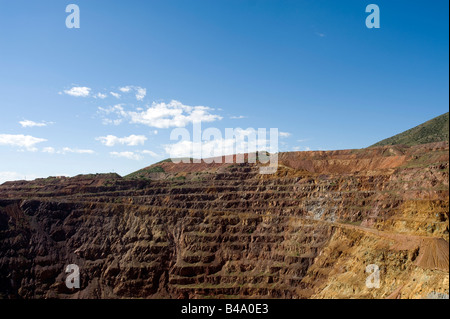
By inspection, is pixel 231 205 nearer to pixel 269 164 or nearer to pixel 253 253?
pixel 253 253

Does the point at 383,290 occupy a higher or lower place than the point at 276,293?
higher
